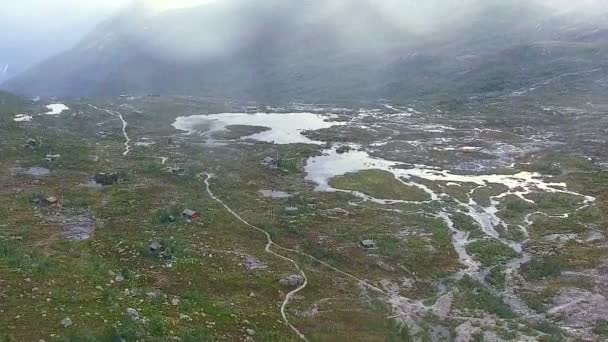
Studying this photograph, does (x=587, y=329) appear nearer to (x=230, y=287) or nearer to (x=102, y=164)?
(x=230, y=287)

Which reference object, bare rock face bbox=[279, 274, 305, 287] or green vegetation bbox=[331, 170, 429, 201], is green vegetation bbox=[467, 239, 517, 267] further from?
bare rock face bbox=[279, 274, 305, 287]

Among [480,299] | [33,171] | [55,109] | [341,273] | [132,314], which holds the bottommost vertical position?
[341,273]

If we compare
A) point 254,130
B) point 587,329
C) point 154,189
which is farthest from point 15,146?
point 587,329

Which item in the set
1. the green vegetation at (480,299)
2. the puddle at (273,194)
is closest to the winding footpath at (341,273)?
the green vegetation at (480,299)

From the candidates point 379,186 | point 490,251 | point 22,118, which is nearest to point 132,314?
point 490,251

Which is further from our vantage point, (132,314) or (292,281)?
(292,281)

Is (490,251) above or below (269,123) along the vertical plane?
below

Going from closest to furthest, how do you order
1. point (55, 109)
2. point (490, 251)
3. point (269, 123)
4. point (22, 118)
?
point (490, 251)
point (22, 118)
point (269, 123)
point (55, 109)

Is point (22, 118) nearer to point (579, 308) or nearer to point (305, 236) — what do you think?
point (305, 236)
